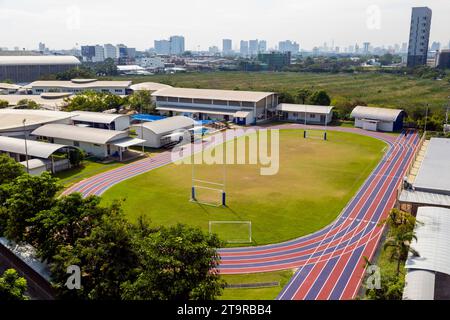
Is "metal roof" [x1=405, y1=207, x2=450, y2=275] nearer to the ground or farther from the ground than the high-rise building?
nearer to the ground

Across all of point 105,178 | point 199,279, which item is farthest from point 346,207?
point 105,178

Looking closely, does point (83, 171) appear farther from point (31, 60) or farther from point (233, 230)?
point (31, 60)

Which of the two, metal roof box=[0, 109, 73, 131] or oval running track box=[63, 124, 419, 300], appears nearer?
oval running track box=[63, 124, 419, 300]

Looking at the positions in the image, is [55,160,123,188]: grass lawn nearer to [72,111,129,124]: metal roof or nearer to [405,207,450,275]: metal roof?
[72,111,129,124]: metal roof

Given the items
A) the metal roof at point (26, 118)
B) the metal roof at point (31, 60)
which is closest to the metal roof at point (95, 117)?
the metal roof at point (26, 118)

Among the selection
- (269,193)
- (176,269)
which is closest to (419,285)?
(176,269)

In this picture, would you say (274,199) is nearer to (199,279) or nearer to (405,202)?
(405,202)

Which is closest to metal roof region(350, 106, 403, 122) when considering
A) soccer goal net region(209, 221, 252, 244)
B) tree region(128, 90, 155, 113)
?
tree region(128, 90, 155, 113)

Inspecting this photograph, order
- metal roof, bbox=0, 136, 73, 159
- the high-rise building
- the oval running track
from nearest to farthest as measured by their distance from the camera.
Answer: the oval running track
metal roof, bbox=0, 136, 73, 159
the high-rise building
